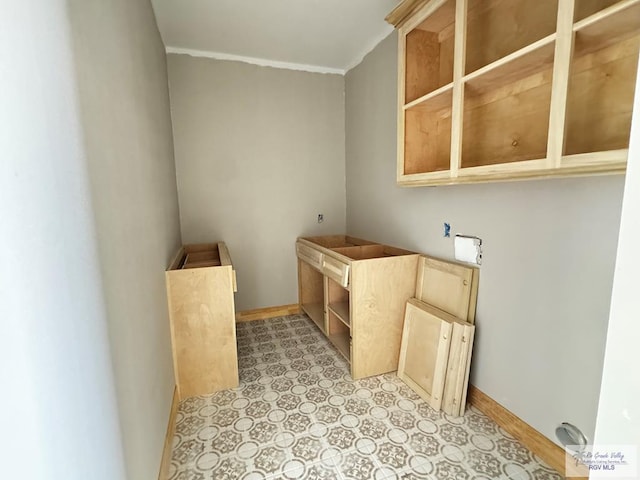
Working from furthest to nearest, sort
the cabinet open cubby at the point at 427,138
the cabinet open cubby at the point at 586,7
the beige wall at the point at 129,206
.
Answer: the cabinet open cubby at the point at 427,138, the cabinet open cubby at the point at 586,7, the beige wall at the point at 129,206

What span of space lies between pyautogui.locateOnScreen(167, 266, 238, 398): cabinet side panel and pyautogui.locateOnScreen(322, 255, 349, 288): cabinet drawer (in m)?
0.73

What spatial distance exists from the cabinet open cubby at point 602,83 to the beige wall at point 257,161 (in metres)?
2.25

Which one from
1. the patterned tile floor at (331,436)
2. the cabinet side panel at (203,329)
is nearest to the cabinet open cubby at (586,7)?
the patterned tile floor at (331,436)

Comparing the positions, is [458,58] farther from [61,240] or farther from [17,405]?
[17,405]

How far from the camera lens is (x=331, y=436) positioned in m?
1.64

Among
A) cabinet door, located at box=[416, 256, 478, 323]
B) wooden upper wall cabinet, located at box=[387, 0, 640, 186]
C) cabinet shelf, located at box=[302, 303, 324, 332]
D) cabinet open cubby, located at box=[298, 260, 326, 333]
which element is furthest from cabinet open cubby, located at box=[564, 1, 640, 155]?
cabinet open cubby, located at box=[298, 260, 326, 333]

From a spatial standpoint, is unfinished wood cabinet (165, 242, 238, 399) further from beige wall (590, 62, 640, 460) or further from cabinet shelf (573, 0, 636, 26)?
cabinet shelf (573, 0, 636, 26)

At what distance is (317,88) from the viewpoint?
3125 mm

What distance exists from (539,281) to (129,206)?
1.83m

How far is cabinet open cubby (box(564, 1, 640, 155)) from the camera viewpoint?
106 centimetres

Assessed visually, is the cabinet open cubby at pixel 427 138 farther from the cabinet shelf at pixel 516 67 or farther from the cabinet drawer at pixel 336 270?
the cabinet drawer at pixel 336 270

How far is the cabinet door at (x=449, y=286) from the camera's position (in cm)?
181

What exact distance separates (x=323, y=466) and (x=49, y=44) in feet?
5.86

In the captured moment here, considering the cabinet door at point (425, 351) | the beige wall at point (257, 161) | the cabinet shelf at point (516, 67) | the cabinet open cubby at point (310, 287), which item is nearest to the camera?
the cabinet shelf at point (516, 67)
